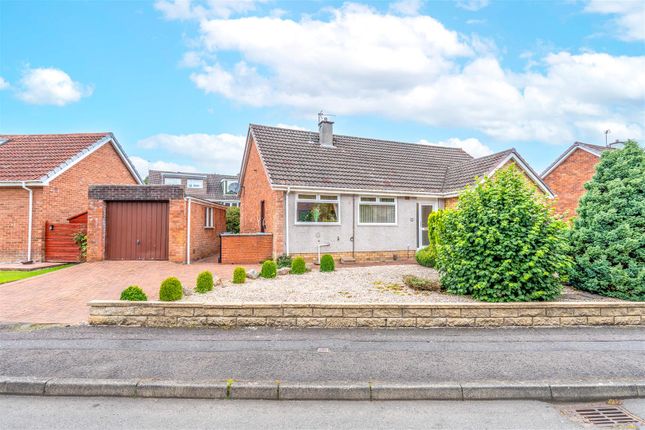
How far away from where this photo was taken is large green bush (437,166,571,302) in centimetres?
654

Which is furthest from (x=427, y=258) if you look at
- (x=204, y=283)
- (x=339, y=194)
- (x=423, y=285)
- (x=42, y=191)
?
(x=42, y=191)

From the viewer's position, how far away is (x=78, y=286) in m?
9.26

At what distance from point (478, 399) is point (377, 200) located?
11.6 m

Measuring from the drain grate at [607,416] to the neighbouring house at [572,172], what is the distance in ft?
63.3

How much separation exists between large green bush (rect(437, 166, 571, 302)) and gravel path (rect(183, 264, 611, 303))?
0.53 meters

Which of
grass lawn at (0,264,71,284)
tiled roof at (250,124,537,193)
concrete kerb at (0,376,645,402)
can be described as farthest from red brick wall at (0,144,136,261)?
concrete kerb at (0,376,645,402)

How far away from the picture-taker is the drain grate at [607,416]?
3.41 meters

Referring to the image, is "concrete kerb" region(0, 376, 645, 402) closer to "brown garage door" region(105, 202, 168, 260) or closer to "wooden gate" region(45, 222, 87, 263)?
"brown garage door" region(105, 202, 168, 260)

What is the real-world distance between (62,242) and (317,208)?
10.2 meters

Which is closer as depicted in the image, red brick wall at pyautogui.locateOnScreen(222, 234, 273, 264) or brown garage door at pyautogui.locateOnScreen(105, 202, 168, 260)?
red brick wall at pyautogui.locateOnScreen(222, 234, 273, 264)

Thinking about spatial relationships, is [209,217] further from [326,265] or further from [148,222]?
[326,265]

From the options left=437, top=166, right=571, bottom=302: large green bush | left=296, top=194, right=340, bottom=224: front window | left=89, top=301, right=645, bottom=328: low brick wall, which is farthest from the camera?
left=296, top=194, right=340, bottom=224: front window

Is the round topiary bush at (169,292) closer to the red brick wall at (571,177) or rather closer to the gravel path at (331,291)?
the gravel path at (331,291)

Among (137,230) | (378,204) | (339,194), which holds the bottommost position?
(137,230)
